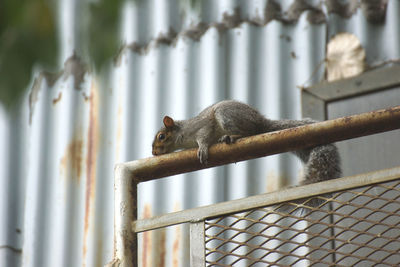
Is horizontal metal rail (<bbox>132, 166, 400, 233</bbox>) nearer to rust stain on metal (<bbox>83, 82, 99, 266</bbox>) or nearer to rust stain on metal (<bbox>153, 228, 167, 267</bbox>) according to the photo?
A: rust stain on metal (<bbox>153, 228, 167, 267</bbox>)

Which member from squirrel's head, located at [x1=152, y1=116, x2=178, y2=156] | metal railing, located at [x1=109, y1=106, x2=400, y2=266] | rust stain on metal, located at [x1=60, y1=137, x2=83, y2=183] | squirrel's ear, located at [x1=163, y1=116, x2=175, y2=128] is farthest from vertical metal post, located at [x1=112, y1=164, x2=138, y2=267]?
rust stain on metal, located at [x1=60, y1=137, x2=83, y2=183]

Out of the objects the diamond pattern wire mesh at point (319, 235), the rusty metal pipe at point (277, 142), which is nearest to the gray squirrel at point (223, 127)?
the diamond pattern wire mesh at point (319, 235)

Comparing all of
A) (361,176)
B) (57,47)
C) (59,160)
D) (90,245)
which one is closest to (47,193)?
(59,160)

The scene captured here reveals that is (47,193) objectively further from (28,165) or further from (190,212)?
(190,212)

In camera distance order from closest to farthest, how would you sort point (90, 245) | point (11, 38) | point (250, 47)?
point (11, 38)
point (90, 245)
point (250, 47)

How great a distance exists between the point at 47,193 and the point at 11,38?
6.55ft

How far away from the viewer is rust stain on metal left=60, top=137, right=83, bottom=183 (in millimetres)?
2830

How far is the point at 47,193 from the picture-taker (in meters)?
2.83

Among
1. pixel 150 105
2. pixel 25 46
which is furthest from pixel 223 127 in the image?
pixel 25 46

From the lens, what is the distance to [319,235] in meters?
1.52

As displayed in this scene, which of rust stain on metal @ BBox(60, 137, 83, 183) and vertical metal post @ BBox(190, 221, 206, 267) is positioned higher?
rust stain on metal @ BBox(60, 137, 83, 183)

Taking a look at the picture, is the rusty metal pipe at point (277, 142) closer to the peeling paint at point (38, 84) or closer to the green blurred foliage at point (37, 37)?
the green blurred foliage at point (37, 37)

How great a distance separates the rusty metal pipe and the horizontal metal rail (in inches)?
4.6

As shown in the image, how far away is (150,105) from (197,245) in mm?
1381
